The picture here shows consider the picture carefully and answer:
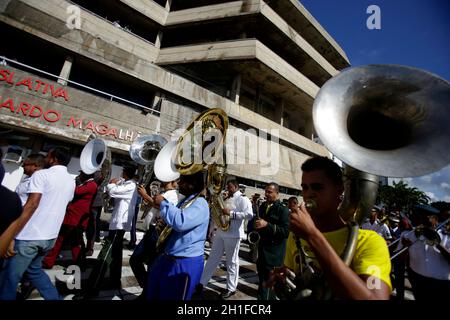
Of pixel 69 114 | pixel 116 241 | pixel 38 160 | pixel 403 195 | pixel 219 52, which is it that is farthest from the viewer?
pixel 403 195

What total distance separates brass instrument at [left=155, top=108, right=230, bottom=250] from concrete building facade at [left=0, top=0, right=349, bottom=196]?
25.4 feet

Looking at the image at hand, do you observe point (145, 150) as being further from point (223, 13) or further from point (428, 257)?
point (223, 13)

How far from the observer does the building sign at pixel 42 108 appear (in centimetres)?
941

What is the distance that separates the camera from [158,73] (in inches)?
565

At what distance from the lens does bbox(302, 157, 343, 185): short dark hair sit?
137cm

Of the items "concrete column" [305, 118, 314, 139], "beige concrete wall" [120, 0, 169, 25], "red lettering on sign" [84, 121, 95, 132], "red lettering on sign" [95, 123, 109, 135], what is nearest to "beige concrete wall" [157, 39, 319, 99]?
"beige concrete wall" [120, 0, 169, 25]

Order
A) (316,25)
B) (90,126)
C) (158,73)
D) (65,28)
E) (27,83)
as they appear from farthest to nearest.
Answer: (316,25) < (158,73) < (65,28) < (90,126) < (27,83)

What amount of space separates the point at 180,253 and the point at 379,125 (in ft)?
6.46

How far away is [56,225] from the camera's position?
2703 millimetres

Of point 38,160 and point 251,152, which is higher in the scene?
point 251,152

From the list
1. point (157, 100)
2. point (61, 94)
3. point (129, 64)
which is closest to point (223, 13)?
point (129, 64)

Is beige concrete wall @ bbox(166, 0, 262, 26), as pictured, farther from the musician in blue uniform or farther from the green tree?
the green tree
